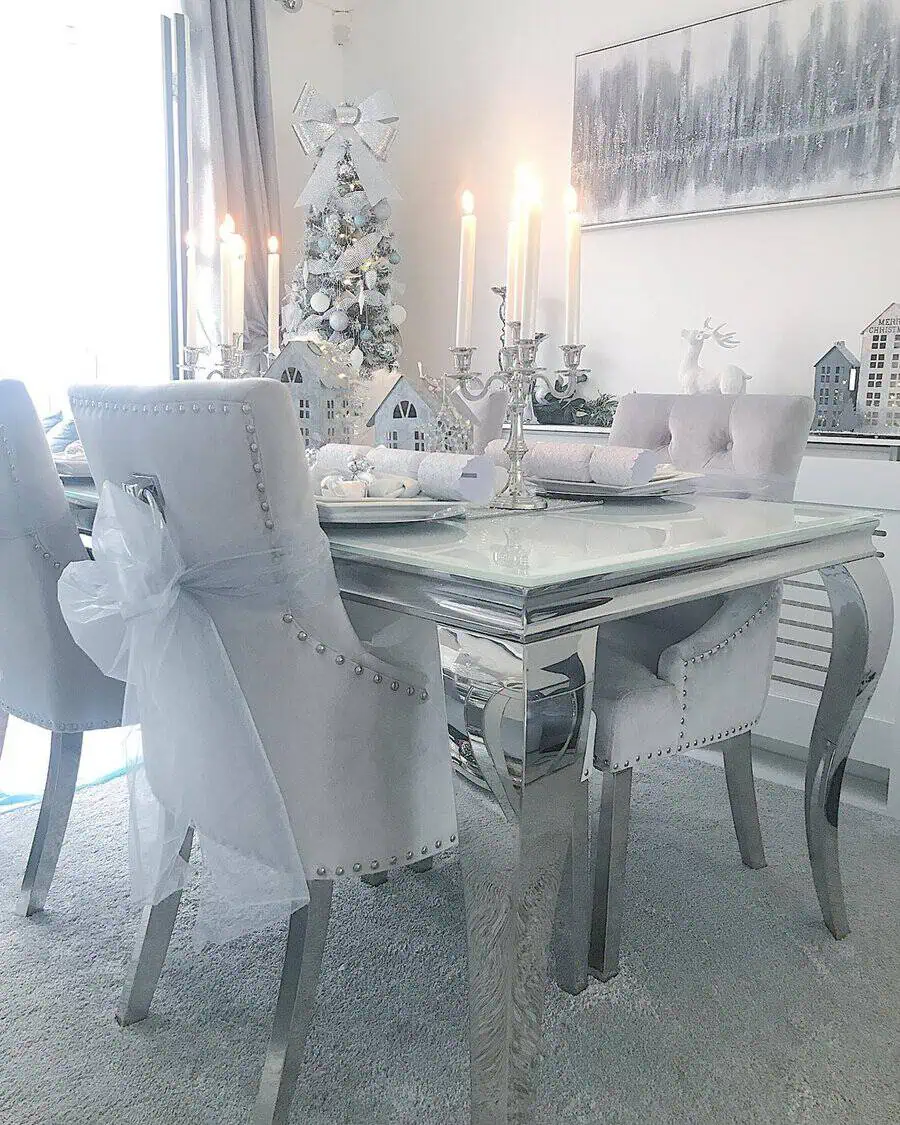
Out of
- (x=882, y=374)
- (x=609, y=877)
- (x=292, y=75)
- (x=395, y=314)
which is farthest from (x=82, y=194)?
(x=609, y=877)

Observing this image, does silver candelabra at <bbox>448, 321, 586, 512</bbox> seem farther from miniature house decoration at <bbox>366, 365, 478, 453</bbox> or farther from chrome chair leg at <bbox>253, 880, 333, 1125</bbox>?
chrome chair leg at <bbox>253, 880, 333, 1125</bbox>

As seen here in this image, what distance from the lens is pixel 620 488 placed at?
1577mm

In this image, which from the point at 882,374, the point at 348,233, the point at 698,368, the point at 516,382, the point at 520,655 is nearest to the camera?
the point at 520,655

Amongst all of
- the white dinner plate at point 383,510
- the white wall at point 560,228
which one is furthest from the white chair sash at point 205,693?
the white wall at point 560,228

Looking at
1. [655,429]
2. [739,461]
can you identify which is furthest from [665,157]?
[739,461]

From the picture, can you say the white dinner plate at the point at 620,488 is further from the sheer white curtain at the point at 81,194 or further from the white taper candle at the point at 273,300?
the sheer white curtain at the point at 81,194

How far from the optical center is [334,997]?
4.96ft

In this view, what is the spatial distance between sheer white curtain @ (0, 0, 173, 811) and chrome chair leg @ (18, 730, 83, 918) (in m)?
2.07

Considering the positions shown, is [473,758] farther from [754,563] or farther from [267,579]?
[754,563]

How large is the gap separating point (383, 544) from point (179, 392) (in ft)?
0.97

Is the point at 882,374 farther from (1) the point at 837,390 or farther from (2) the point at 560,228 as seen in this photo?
(2) the point at 560,228

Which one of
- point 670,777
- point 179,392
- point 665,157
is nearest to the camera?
point 179,392

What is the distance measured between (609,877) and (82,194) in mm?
3422

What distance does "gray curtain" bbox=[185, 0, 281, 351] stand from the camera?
12.6 feet
